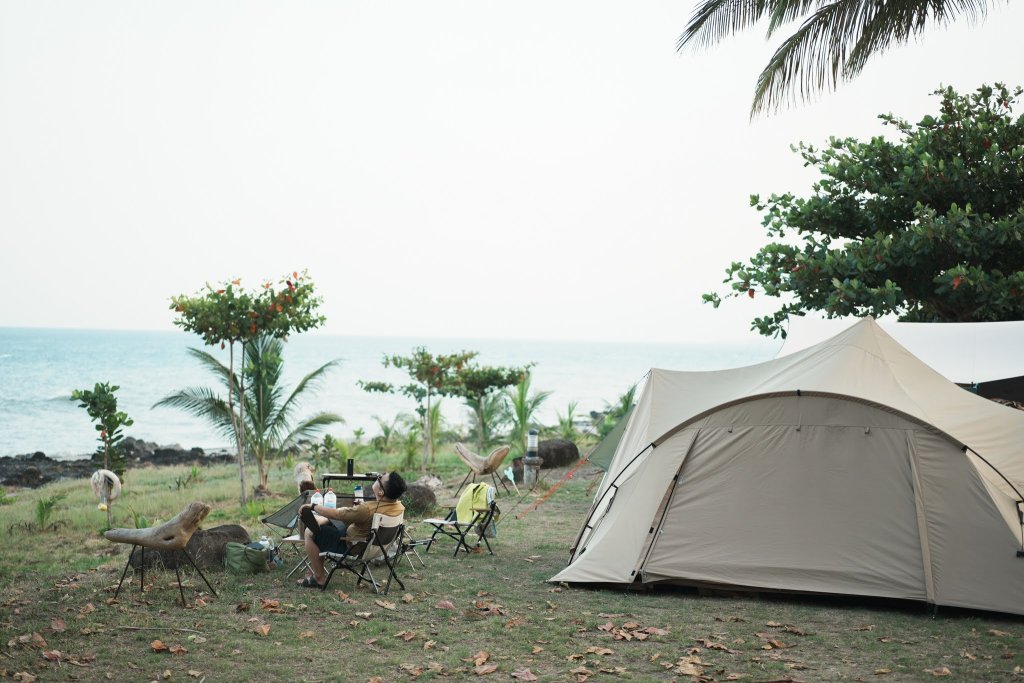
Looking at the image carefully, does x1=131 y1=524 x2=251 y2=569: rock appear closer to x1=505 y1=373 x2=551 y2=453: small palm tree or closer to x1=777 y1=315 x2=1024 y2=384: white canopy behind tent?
x1=777 y1=315 x2=1024 y2=384: white canopy behind tent

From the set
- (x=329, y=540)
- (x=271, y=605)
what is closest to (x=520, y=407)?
(x=329, y=540)

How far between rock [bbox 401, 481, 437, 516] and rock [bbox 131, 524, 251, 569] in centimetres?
308

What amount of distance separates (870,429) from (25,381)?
5679 cm

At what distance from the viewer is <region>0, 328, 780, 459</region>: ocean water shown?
3388 centimetres

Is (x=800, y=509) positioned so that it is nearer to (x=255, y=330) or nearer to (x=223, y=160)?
(x=255, y=330)

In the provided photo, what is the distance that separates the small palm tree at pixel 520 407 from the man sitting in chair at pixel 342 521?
967 centimetres

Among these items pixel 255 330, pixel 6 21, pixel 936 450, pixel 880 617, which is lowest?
pixel 880 617

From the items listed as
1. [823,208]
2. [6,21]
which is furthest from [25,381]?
[823,208]

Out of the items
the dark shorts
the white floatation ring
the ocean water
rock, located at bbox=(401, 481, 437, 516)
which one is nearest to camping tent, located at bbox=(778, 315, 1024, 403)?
rock, located at bbox=(401, 481, 437, 516)

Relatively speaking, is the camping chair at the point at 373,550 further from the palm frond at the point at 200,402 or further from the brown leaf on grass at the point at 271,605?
the palm frond at the point at 200,402

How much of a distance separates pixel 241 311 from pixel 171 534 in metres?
5.57

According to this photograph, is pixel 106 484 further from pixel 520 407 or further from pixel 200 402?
pixel 520 407

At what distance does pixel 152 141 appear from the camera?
35.7 metres

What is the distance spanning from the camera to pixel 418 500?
10422mm
